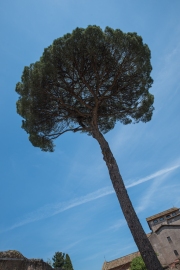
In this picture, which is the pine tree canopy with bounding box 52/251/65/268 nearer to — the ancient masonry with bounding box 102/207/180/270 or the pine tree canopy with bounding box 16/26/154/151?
the ancient masonry with bounding box 102/207/180/270

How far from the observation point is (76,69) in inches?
381

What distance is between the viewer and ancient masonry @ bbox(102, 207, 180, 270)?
27578mm

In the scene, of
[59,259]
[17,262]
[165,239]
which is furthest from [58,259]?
[17,262]

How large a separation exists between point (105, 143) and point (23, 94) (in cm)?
522

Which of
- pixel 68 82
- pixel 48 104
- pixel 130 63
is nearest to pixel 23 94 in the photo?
pixel 48 104

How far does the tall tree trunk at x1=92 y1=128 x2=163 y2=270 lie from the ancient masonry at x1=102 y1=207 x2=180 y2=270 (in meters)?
25.3

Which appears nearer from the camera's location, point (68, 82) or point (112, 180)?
point (112, 180)

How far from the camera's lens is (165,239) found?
28.5m

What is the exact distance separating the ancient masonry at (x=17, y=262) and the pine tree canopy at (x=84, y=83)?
6.03 meters

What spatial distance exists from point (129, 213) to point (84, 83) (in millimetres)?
6754

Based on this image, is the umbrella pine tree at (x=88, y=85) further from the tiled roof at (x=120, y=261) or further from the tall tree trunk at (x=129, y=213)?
the tiled roof at (x=120, y=261)

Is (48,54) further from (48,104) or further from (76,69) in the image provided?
(48,104)

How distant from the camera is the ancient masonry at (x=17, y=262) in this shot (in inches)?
223

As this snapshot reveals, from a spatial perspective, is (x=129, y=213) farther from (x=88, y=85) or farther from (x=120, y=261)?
(x=120, y=261)
